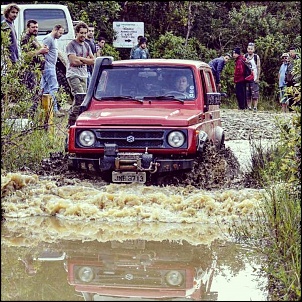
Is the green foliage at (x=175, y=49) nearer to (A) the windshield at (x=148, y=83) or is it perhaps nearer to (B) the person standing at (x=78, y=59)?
(B) the person standing at (x=78, y=59)

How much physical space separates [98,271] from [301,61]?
225cm

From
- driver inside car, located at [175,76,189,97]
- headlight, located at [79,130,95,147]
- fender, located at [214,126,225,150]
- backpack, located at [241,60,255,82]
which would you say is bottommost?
backpack, located at [241,60,255,82]

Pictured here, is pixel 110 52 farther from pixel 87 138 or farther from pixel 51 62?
pixel 87 138

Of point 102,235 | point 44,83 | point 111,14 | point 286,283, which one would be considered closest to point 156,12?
point 111,14

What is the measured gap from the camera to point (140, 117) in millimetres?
10148

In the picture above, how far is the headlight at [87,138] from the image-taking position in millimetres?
10188

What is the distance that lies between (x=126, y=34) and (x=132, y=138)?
14.6 metres

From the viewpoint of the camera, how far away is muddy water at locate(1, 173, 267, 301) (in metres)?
5.98

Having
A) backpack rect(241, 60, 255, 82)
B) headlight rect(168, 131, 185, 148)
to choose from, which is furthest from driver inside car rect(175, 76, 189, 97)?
backpack rect(241, 60, 255, 82)

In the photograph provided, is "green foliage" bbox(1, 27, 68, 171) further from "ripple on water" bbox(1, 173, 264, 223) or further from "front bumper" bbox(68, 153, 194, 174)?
"front bumper" bbox(68, 153, 194, 174)

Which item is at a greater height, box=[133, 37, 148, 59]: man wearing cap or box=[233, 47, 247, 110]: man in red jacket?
box=[133, 37, 148, 59]: man wearing cap

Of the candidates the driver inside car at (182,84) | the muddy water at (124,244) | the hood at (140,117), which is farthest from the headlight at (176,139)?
the driver inside car at (182,84)

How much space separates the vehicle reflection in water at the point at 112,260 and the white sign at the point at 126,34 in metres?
16.0

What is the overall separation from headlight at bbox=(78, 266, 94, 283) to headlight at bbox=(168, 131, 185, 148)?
11.9 ft
